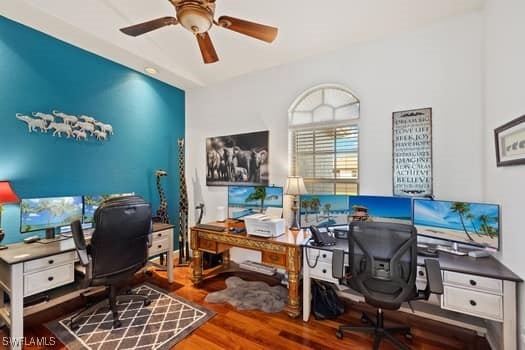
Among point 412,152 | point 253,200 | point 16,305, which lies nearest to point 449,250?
point 412,152

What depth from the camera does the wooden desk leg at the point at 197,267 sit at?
2936 millimetres

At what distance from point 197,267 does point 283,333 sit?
1365 millimetres

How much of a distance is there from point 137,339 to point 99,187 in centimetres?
193

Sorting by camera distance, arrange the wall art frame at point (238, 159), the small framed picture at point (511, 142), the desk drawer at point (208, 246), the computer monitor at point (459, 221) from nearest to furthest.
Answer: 1. the small framed picture at point (511, 142)
2. the computer monitor at point (459, 221)
3. the desk drawer at point (208, 246)
4. the wall art frame at point (238, 159)

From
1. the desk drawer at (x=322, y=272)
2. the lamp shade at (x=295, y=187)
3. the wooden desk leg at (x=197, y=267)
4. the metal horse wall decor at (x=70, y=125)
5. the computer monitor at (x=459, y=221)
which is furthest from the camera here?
the wooden desk leg at (x=197, y=267)

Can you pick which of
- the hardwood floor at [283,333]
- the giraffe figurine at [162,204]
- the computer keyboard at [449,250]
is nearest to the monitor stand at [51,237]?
the hardwood floor at [283,333]

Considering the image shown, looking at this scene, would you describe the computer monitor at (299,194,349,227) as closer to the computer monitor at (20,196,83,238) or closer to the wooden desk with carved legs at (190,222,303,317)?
the wooden desk with carved legs at (190,222,303,317)

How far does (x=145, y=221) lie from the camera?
7.30ft

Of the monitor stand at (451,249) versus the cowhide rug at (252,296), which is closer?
the monitor stand at (451,249)

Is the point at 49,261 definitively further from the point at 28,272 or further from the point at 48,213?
the point at 48,213

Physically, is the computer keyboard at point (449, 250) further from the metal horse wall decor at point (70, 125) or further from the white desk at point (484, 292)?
the metal horse wall decor at point (70, 125)

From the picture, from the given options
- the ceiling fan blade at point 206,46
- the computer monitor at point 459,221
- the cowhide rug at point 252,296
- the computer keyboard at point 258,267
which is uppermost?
the ceiling fan blade at point 206,46

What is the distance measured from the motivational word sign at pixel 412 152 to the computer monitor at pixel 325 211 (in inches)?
23.3

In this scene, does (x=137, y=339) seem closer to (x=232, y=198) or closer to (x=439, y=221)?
(x=232, y=198)
